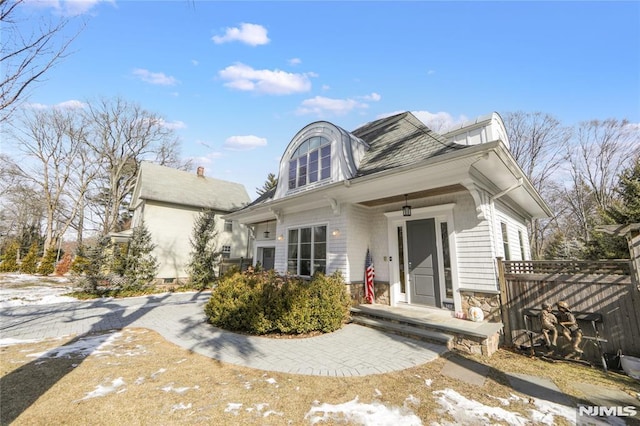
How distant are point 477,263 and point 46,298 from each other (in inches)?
596

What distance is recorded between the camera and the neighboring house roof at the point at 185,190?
14870 millimetres

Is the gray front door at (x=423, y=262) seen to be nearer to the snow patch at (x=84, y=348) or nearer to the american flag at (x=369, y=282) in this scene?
the american flag at (x=369, y=282)

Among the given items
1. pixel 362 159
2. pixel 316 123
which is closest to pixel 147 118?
pixel 316 123

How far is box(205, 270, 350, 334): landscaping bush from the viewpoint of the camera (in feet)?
18.0

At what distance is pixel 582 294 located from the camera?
4.58 m

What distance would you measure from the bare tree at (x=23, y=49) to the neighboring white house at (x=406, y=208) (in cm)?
551

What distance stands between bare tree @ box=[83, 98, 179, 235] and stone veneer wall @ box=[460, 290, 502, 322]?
2484 cm

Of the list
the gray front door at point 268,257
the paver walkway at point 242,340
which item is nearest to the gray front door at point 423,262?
the paver walkway at point 242,340

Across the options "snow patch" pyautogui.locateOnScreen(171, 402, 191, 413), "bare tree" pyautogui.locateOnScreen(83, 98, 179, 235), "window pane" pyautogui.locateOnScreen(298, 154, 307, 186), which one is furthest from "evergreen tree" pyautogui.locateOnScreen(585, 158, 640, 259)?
"bare tree" pyautogui.locateOnScreen(83, 98, 179, 235)

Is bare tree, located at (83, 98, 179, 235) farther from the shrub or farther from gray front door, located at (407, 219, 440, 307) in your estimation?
gray front door, located at (407, 219, 440, 307)

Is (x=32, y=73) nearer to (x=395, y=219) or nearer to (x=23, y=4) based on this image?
(x=23, y=4)

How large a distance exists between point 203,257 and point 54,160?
59.0 ft

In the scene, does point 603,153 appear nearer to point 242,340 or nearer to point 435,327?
point 435,327

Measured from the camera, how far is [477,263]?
5.50 m
